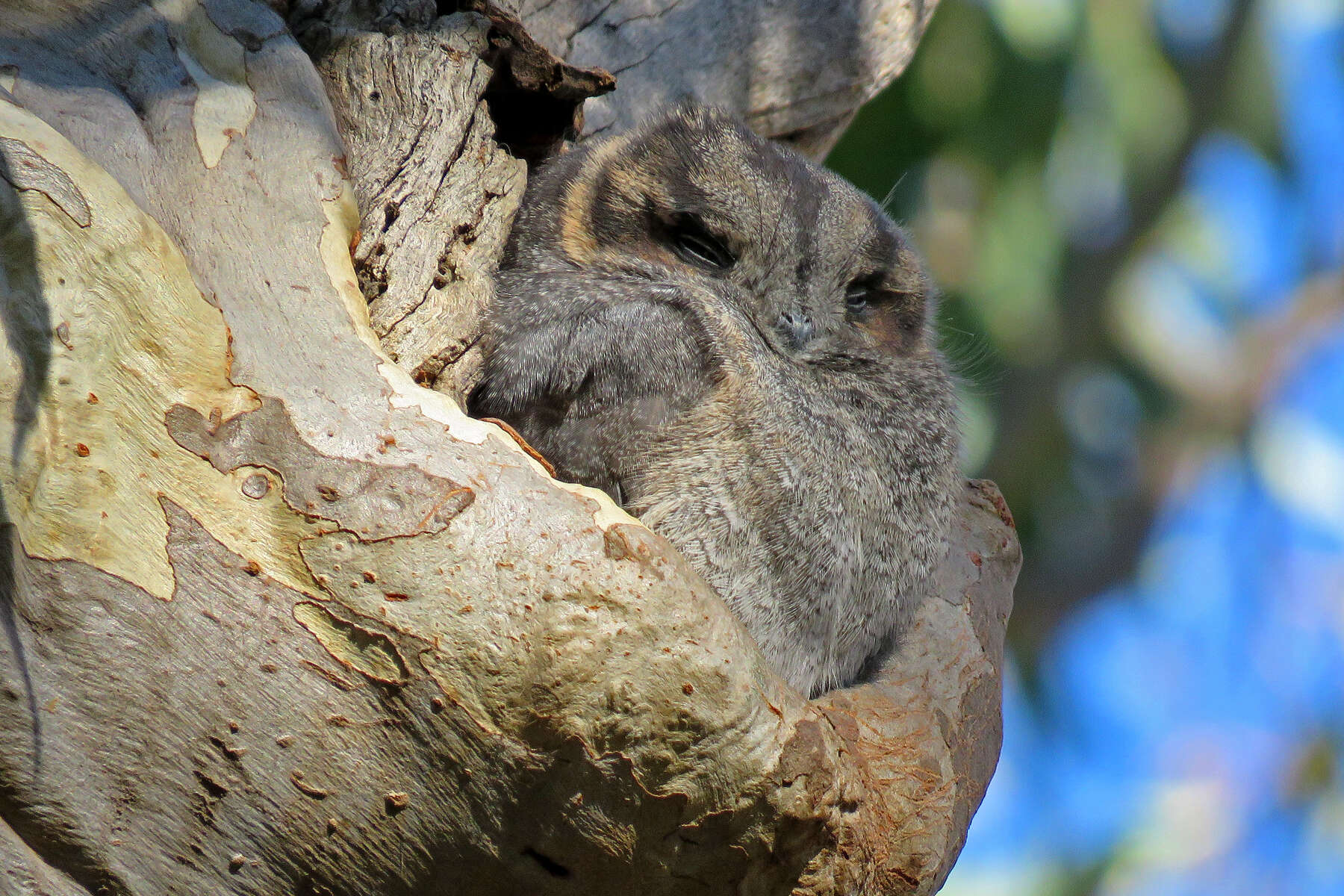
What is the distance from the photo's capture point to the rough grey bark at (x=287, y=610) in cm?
179

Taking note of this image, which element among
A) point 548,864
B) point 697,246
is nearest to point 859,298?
point 697,246

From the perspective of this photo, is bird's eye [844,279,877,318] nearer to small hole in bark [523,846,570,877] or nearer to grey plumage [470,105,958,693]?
grey plumage [470,105,958,693]

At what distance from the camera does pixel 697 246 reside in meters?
3.14

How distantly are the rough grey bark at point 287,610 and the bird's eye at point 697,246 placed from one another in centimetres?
110

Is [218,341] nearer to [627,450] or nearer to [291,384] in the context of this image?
[291,384]

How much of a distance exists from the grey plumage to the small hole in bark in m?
Result: 0.73

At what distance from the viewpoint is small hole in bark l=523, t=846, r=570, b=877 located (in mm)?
1985

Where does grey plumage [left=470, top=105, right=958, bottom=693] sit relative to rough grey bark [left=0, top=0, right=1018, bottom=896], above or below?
above

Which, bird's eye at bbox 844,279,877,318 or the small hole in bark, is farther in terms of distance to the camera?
bird's eye at bbox 844,279,877,318

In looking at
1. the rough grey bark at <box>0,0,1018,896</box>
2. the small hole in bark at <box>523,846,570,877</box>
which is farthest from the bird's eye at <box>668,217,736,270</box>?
the small hole in bark at <box>523,846,570,877</box>

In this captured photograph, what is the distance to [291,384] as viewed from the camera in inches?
79.2

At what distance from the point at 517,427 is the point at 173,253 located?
85 cm

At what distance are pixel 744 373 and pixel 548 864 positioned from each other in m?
1.16

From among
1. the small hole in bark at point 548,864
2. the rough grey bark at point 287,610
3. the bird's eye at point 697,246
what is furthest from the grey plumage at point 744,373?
the small hole in bark at point 548,864
